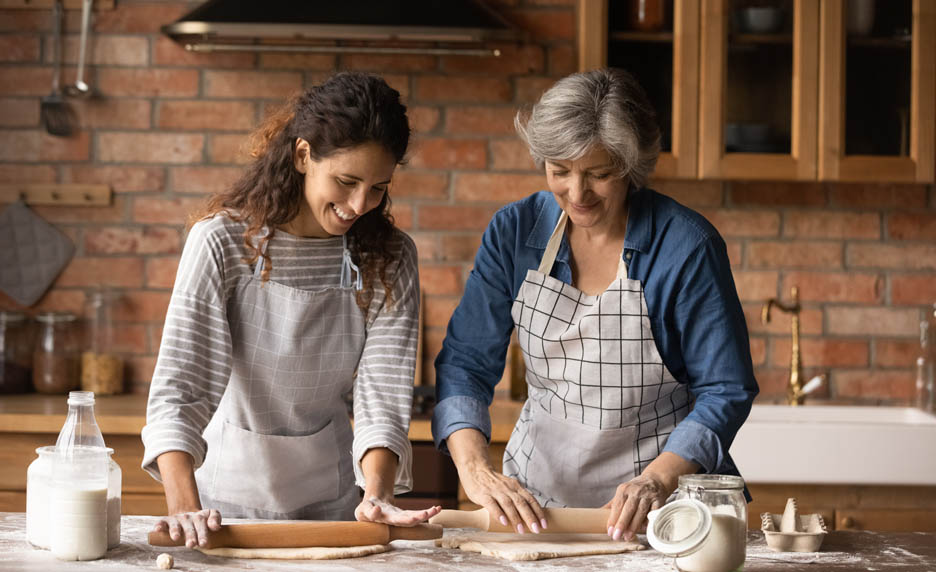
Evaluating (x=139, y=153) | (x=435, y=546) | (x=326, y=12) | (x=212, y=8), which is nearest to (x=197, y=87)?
(x=139, y=153)

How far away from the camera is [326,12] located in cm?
232

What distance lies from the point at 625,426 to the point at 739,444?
2.70ft

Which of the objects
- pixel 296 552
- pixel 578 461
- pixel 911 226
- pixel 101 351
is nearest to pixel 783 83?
pixel 911 226

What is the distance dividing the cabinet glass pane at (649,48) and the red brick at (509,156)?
1.27ft

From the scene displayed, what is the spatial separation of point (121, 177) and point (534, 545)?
1.91m

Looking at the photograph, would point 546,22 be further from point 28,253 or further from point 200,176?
point 28,253

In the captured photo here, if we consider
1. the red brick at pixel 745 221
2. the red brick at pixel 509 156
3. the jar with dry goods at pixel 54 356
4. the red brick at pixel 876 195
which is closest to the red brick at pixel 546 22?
the red brick at pixel 509 156

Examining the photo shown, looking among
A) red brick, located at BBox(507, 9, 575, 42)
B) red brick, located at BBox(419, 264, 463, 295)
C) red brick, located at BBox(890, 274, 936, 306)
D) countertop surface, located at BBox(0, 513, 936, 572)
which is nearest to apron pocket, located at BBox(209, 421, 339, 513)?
countertop surface, located at BBox(0, 513, 936, 572)

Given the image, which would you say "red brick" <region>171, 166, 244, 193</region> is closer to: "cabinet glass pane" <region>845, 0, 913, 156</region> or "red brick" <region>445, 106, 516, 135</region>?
"red brick" <region>445, 106, 516, 135</region>

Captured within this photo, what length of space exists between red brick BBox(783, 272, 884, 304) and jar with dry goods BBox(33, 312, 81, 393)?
2001mm

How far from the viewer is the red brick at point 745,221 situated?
2805 mm

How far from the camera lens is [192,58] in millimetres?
2758

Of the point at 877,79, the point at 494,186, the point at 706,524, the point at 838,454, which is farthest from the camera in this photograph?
the point at 494,186

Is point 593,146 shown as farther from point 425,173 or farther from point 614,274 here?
point 425,173
